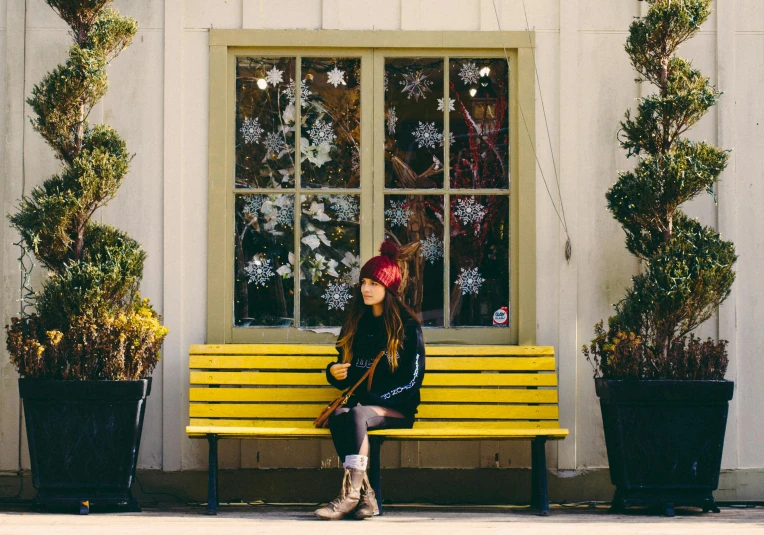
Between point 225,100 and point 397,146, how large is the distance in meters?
1.13

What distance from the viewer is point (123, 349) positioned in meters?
5.98

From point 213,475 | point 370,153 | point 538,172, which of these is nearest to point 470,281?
point 538,172

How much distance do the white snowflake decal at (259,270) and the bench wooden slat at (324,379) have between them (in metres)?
0.67

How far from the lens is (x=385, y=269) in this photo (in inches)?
244

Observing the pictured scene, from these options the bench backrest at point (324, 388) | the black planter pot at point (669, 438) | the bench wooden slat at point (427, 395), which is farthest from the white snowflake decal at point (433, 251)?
the black planter pot at point (669, 438)

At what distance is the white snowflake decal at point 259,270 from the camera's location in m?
6.86

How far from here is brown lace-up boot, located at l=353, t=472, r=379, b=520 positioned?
18.8ft

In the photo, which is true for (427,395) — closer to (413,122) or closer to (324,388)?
(324,388)

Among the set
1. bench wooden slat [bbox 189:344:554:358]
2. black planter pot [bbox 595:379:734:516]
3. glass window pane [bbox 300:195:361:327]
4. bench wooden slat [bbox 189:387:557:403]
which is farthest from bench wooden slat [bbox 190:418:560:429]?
glass window pane [bbox 300:195:361:327]

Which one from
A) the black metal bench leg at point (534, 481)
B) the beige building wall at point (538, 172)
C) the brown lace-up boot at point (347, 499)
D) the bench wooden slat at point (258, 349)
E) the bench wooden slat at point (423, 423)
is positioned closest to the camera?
the brown lace-up boot at point (347, 499)

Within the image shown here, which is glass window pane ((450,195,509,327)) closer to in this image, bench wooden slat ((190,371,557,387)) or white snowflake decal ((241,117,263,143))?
bench wooden slat ((190,371,557,387))

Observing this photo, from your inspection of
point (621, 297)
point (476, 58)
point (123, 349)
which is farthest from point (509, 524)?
point (476, 58)

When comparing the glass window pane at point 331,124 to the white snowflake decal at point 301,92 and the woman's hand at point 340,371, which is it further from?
the woman's hand at point 340,371

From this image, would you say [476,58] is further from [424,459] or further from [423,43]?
[424,459]
